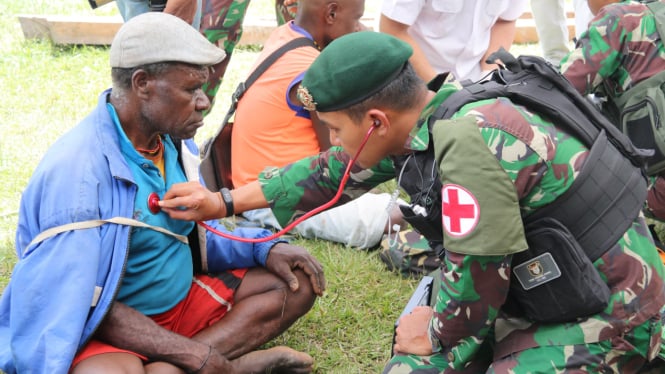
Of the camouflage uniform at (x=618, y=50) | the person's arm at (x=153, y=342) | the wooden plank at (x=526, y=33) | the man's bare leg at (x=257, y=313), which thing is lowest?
the wooden plank at (x=526, y=33)

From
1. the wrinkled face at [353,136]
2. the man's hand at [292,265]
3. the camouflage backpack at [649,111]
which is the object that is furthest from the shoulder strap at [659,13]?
the man's hand at [292,265]

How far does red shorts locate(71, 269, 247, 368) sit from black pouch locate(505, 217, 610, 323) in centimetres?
131

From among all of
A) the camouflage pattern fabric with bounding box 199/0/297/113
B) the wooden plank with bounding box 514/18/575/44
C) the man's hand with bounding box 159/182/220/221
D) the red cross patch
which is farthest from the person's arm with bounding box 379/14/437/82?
the wooden plank with bounding box 514/18/575/44

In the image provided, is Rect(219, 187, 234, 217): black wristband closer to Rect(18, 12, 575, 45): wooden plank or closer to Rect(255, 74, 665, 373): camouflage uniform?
Rect(255, 74, 665, 373): camouflage uniform

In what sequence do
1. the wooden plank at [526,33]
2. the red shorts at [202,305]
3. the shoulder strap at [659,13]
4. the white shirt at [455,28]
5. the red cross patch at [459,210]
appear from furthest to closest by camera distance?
the wooden plank at [526,33]
the white shirt at [455,28]
the shoulder strap at [659,13]
the red shorts at [202,305]
the red cross patch at [459,210]

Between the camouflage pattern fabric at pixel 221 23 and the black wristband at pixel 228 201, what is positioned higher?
the black wristband at pixel 228 201

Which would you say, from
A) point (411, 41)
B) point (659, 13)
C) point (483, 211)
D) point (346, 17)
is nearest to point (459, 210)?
point (483, 211)

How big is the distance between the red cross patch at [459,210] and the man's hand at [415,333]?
59 centimetres

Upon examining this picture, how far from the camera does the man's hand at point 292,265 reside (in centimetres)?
344

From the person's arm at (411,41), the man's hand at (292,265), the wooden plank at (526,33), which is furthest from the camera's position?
the wooden plank at (526,33)

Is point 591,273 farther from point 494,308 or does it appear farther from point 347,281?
point 347,281

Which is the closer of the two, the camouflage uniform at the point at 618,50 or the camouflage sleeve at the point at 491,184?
the camouflage sleeve at the point at 491,184

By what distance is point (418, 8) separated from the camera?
493cm

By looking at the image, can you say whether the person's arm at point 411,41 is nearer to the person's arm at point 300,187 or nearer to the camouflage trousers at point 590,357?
the person's arm at point 300,187
